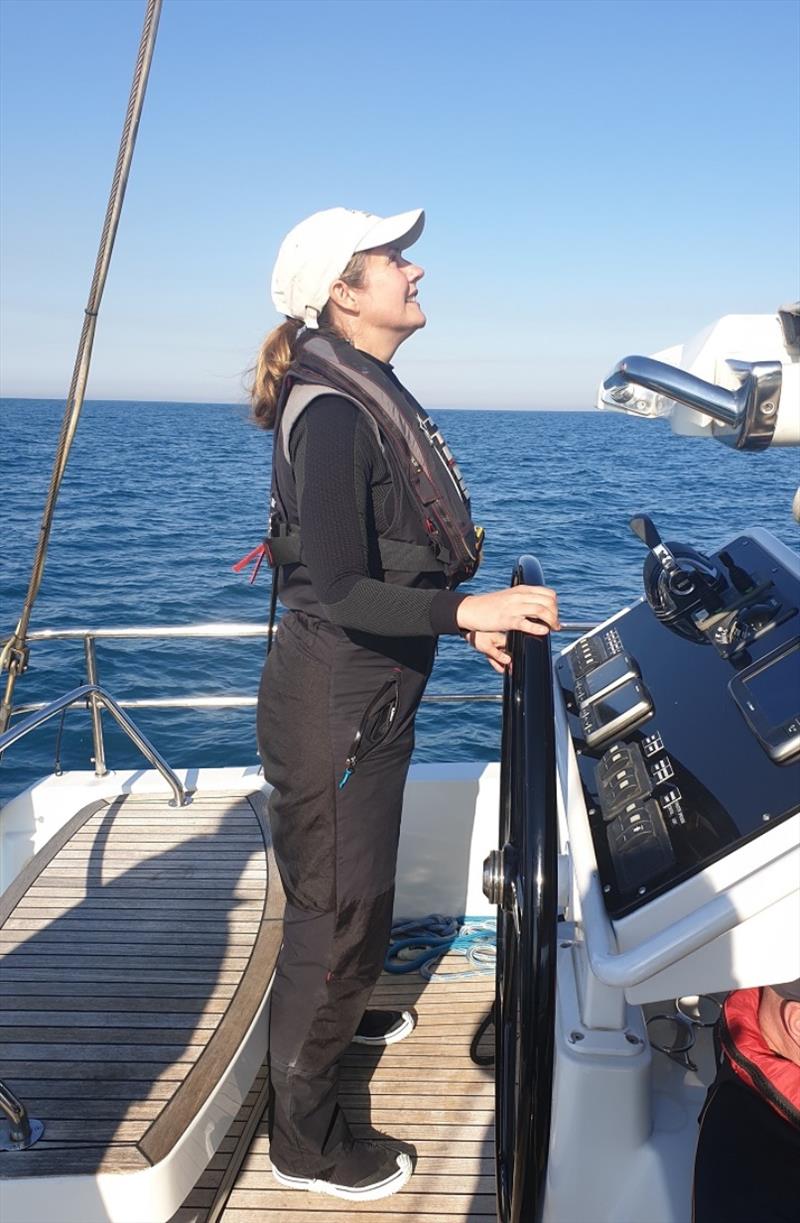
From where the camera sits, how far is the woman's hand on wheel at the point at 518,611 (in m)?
1.58

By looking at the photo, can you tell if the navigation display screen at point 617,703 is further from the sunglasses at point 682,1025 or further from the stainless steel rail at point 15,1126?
the stainless steel rail at point 15,1126

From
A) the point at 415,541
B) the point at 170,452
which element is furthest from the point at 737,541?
the point at 170,452

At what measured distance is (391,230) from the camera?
2.01 metres

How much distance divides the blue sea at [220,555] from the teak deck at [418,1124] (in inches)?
64.5

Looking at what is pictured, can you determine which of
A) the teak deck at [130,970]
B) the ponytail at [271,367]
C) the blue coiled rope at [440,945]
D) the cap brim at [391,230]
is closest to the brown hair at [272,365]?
the ponytail at [271,367]

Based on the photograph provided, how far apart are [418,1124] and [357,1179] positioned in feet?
0.94

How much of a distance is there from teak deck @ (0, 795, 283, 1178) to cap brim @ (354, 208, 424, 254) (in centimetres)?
166

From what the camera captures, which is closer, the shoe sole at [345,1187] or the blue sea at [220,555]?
the shoe sole at [345,1187]

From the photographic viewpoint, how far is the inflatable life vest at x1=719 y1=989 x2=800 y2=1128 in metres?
1.29

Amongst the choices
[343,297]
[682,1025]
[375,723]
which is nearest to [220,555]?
[343,297]

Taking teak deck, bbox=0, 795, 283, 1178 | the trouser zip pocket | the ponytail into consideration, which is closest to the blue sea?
the ponytail

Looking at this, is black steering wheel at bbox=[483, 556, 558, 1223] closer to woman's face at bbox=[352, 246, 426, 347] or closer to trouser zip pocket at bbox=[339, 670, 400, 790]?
trouser zip pocket at bbox=[339, 670, 400, 790]

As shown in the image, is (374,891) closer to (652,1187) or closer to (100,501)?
(652,1187)

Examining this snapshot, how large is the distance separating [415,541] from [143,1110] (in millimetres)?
1230
